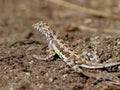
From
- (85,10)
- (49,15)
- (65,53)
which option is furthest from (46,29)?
(49,15)

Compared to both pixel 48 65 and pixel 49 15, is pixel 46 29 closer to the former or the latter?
pixel 48 65

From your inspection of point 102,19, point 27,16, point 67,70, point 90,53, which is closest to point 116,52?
point 90,53

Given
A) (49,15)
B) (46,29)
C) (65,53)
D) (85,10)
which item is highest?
(46,29)

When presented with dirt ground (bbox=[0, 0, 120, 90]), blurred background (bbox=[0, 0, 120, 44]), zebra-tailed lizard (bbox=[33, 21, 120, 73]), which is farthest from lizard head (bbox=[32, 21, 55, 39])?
blurred background (bbox=[0, 0, 120, 44])

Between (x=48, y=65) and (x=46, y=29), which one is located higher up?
(x=46, y=29)

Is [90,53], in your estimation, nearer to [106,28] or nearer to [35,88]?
[35,88]

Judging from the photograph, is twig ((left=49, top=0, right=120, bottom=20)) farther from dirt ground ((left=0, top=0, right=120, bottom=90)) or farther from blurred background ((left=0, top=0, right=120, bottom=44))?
dirt ground ((left=0, top=0, right=120, bottom=90))

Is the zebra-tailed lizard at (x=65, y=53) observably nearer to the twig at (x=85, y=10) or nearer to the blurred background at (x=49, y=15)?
the blurred background at (x=49, y=15)

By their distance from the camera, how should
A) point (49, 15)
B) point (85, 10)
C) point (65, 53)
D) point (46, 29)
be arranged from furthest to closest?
1. point (49, 15)
2. point (85, 10)
3. point (46, 29)
4. point (65, 53)
